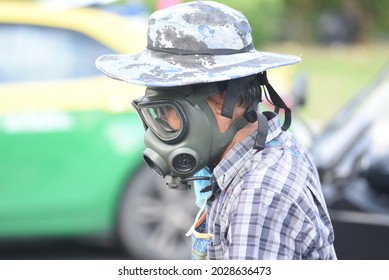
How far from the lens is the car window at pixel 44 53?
603 centimetres

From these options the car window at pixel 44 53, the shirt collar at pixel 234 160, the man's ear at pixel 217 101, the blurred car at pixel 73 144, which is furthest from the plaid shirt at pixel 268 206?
the car window at pixel 44 53

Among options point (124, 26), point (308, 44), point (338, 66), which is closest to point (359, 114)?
point (124, 26)

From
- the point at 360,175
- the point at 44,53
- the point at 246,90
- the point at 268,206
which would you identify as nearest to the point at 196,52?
the point at 246,90

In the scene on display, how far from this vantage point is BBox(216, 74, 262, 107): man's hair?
240 cm

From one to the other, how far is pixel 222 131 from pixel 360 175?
2483mm

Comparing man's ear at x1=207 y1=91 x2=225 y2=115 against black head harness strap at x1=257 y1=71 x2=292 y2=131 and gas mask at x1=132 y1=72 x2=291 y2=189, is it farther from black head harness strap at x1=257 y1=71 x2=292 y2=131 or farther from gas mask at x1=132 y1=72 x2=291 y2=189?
black head harness strap at x1=257 y1=71 x2=292 y2=131

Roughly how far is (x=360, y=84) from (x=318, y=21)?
26.1ft

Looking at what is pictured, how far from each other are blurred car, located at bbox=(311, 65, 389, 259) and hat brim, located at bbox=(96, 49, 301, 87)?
7.21 feet

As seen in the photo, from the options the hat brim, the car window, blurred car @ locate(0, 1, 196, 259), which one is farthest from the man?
the car window

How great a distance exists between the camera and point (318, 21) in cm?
2256

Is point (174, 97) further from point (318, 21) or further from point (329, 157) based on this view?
point (318, 21)

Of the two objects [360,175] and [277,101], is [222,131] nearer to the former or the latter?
[277,101]

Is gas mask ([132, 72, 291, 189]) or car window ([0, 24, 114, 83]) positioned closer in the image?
gas mask ([132, 72, 291, 189])

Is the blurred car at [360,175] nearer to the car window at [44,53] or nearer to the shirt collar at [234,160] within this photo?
the car window at [44,53]
